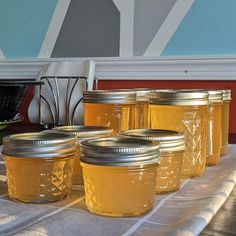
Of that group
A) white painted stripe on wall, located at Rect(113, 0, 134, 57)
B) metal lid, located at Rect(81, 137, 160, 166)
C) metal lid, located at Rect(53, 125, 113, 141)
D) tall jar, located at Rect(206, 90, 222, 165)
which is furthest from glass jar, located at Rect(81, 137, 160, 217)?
white painted stripe on wall, located at Rect(113, 0, 134, 57)

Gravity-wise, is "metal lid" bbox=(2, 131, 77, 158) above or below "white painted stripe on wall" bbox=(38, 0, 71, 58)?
below

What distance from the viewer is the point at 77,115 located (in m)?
1.78

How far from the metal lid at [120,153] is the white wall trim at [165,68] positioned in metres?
1.16

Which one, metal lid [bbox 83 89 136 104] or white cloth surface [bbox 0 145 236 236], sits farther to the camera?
metal lid [bbox 83 89 136 104]

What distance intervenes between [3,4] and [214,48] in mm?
1047

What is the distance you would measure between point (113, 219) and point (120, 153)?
7 centimetres

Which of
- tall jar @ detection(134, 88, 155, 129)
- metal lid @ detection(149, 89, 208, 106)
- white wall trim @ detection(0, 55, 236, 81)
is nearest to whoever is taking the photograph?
metal lid @ detection(149, 89, 208, 106)

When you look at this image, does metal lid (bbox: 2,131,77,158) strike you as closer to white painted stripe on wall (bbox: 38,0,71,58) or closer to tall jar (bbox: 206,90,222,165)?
tall jar (bbox: 206,90,222,165)

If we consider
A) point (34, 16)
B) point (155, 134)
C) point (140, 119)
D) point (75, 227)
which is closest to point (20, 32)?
point (34, 16)

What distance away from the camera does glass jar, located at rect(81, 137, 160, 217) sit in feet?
1.69

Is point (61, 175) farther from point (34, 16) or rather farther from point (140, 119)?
point (34, 16)

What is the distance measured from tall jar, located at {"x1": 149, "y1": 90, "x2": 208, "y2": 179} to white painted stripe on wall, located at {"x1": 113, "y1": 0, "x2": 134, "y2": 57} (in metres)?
1.12

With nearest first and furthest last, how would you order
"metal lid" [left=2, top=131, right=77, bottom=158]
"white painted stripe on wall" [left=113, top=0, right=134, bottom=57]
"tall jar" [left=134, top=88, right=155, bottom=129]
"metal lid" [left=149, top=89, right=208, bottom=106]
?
"metal lid" [left=2, top=131, right=77, bottom=158], "metal lid" [left=149, top=89, right=208, bottom=106], "tall jar" [left=134, top=88, right=155, bottom=129], "white painted stripe on wall" [left=113, top=0, right=134, bottom=57]

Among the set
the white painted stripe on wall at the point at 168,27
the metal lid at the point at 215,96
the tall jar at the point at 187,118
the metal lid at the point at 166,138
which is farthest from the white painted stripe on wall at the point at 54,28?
the metal lid at the point at 166,138
